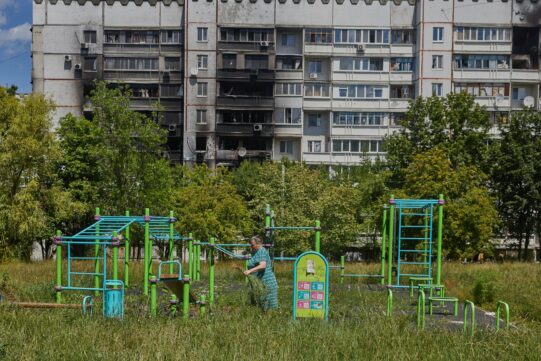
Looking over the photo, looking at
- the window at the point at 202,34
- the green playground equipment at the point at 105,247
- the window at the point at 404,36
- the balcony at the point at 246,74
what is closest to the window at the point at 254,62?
the balcony at the point at 246,74

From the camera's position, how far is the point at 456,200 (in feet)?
122

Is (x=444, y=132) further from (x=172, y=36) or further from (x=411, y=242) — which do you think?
(x=172, y=36)

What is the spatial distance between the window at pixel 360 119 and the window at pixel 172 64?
14390 millimetres

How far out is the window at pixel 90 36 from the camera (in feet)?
184

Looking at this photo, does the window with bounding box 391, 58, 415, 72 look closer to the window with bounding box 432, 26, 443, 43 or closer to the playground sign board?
the window with bounding box 432, 26, 443, 43

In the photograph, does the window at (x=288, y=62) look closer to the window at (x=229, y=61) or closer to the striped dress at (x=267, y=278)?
the window at (x=229, y=61)

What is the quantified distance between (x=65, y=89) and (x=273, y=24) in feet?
61.6

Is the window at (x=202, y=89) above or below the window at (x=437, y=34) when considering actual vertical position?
below

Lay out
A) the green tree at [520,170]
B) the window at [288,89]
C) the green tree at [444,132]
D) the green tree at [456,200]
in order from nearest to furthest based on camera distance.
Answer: the green tree at [456,200] < the green tree at [444,132] < the green tree at [520,170] < the window at [288,89]

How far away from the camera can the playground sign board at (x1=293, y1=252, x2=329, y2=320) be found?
510 inches

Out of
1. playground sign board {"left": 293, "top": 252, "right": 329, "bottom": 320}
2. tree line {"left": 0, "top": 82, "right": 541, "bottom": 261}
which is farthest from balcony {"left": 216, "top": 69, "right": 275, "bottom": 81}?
playground sign board {"left": 293, "top": 252, "right": 329, "bottom": 320}

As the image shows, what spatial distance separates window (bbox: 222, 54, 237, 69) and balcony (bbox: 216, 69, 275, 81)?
1.66 ft

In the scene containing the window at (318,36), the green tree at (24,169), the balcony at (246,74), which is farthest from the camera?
the window at (318,36)

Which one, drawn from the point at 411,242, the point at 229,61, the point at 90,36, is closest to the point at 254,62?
the point at 229,61
